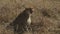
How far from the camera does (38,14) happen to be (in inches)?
321

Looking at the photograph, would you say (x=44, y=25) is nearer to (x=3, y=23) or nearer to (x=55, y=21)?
(x=55, y=21)

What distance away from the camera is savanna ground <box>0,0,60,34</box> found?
725cm

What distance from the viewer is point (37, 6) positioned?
8766mm

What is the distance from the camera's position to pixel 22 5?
28.6 feet

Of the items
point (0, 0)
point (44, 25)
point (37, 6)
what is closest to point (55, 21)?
point (44, 25)

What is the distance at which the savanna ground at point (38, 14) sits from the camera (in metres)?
7.25

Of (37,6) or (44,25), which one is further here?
(37,6)

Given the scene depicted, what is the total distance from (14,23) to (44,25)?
991 millimetres

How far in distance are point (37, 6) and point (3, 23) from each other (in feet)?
5.95

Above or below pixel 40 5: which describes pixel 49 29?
below

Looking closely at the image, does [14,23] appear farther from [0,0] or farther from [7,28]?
[0,0]

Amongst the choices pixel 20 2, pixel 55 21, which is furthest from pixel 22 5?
pixel 55 21

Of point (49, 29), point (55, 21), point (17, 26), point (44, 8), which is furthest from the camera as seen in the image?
point (44, 8)

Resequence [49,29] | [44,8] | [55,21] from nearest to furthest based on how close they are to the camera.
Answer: [49,29]
[55,21]
[44,8]
